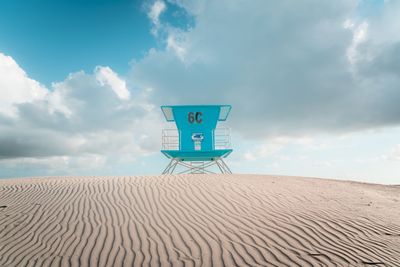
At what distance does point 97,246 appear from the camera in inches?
230

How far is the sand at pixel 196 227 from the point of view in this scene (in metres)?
5.39

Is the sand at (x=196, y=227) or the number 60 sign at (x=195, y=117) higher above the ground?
the number 60 sign at (x=195, y=117)

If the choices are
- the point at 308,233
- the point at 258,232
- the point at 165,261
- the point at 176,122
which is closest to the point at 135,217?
the point at 165,261

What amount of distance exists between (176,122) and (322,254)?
14.8 metres

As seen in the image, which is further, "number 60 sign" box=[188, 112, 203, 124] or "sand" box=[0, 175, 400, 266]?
"number 60 sign" box=[188, 112, 203, 124]

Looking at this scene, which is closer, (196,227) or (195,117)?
(196,227)

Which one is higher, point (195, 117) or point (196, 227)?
point (195, 117)

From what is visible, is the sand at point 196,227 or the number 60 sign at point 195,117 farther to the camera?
the number 60 sign at point 195,117

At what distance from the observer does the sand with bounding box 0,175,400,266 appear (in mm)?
5395

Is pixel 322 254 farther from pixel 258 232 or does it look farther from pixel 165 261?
pixel 165 261

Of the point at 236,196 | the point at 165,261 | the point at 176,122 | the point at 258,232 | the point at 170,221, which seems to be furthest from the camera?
the point at 176,122

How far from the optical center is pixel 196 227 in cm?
670

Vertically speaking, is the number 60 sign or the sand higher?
the number 60 sign

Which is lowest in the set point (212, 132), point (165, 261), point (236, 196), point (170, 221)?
point (165, 261)
